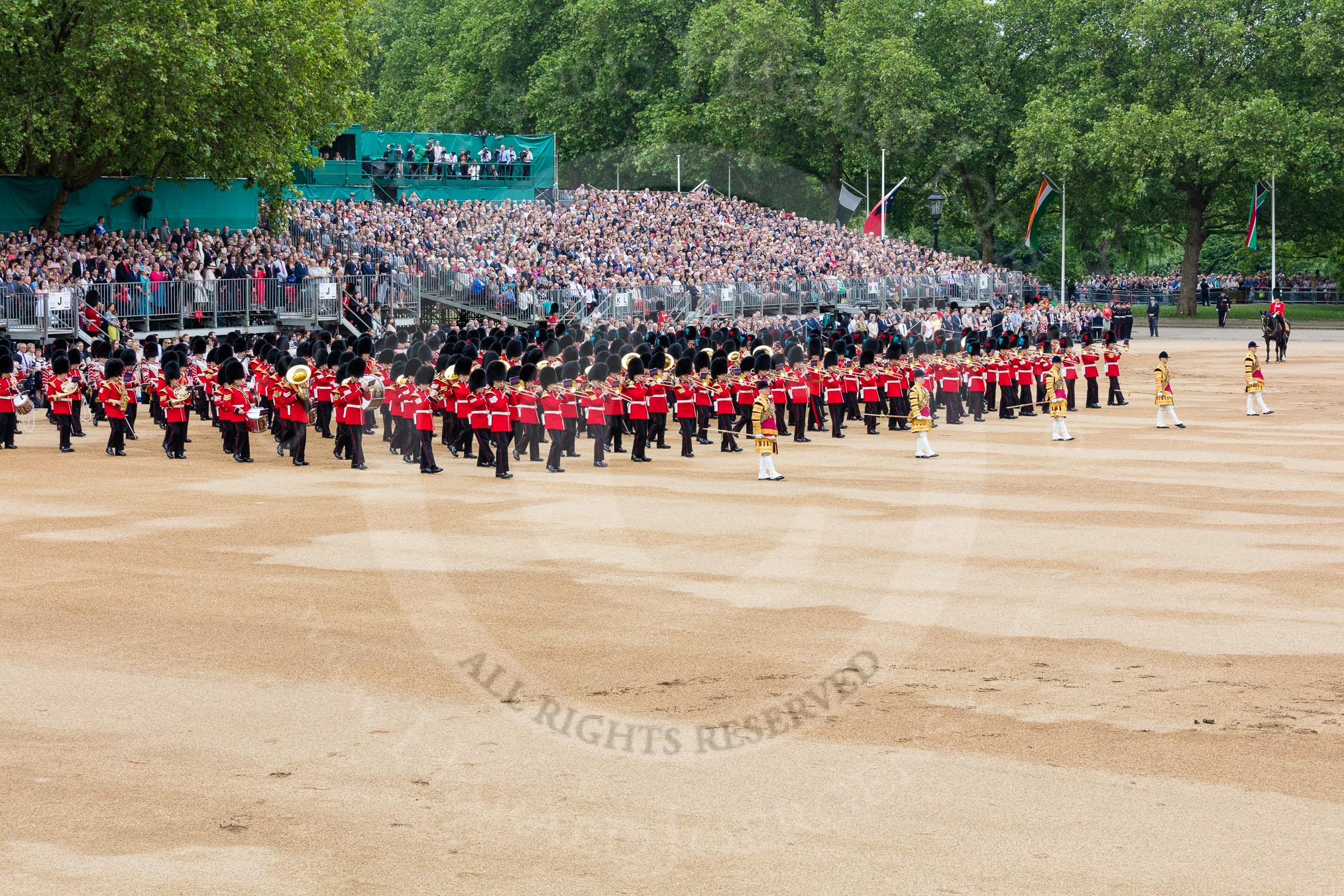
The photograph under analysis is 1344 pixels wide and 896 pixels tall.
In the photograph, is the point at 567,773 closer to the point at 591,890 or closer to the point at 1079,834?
the point at 591,890

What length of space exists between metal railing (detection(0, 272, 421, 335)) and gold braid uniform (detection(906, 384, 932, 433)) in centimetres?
1589

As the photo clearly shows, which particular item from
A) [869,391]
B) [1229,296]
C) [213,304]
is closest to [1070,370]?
[869,391]

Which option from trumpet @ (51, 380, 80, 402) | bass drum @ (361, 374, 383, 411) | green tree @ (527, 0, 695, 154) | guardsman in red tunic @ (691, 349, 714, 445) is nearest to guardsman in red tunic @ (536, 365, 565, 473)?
bass drum @ (361, 374, 383, 411)

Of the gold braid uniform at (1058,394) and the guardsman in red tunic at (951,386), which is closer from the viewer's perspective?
the gold braid uniform at (1058,394)

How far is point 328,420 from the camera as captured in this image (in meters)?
24.6

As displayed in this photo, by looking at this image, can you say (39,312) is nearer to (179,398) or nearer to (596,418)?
(179,398)

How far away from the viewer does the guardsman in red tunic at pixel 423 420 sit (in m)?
19.9

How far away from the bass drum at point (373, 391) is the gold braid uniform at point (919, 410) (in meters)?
Result: 7.84

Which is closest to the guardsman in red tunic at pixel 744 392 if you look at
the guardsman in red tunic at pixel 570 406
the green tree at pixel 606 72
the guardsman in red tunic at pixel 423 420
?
the guardsman in red tunic at pixel 570 406

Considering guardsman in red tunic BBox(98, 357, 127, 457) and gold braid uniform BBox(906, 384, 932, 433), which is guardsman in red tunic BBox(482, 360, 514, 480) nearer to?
guardsman in red tunic BBox(98, 357, 127, 457)

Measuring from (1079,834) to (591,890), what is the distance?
7.68 feet

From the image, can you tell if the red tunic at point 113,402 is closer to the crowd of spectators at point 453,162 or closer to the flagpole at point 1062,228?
the crowd of spectators at point 453,162

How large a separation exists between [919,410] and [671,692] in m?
13.2

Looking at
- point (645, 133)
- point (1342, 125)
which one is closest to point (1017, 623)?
point (1342, 125)
